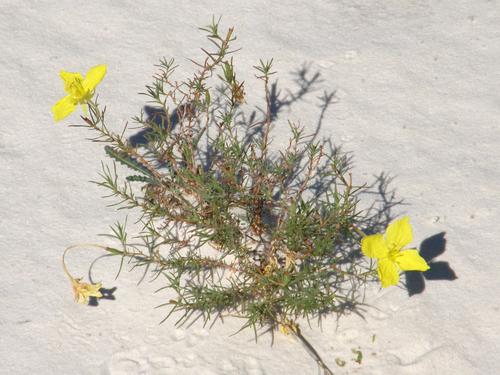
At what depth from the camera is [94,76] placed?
239 cm

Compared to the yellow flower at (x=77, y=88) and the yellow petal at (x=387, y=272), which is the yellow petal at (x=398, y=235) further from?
the yellow flower at (x=77, y=88)

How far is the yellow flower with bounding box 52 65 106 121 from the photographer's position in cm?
236

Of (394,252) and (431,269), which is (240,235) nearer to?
(394,252)

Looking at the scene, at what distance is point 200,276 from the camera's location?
2.65 meters

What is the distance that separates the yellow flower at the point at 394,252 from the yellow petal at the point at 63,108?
1138mm

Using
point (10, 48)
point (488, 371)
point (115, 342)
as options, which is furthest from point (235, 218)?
point (10, 48)

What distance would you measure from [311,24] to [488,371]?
190 centimetres

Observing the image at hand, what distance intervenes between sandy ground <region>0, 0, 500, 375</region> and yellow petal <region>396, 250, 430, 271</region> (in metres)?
0.32

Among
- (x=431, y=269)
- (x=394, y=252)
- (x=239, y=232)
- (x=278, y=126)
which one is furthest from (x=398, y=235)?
(x=278, y=126)

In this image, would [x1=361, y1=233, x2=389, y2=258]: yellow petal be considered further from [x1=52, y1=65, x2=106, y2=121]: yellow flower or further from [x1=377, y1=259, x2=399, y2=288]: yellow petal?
[x1=52, y1=65, x2=106, y2=121]: yellow flower

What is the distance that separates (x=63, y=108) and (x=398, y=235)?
126cm

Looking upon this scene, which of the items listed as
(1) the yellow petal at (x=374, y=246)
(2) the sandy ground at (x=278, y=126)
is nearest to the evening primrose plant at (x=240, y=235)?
(1) the yellow petal at (x=374, y=246)

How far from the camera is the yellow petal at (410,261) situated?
2.29 meters

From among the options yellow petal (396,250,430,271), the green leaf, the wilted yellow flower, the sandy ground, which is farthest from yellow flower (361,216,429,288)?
the wilted yellow flower
